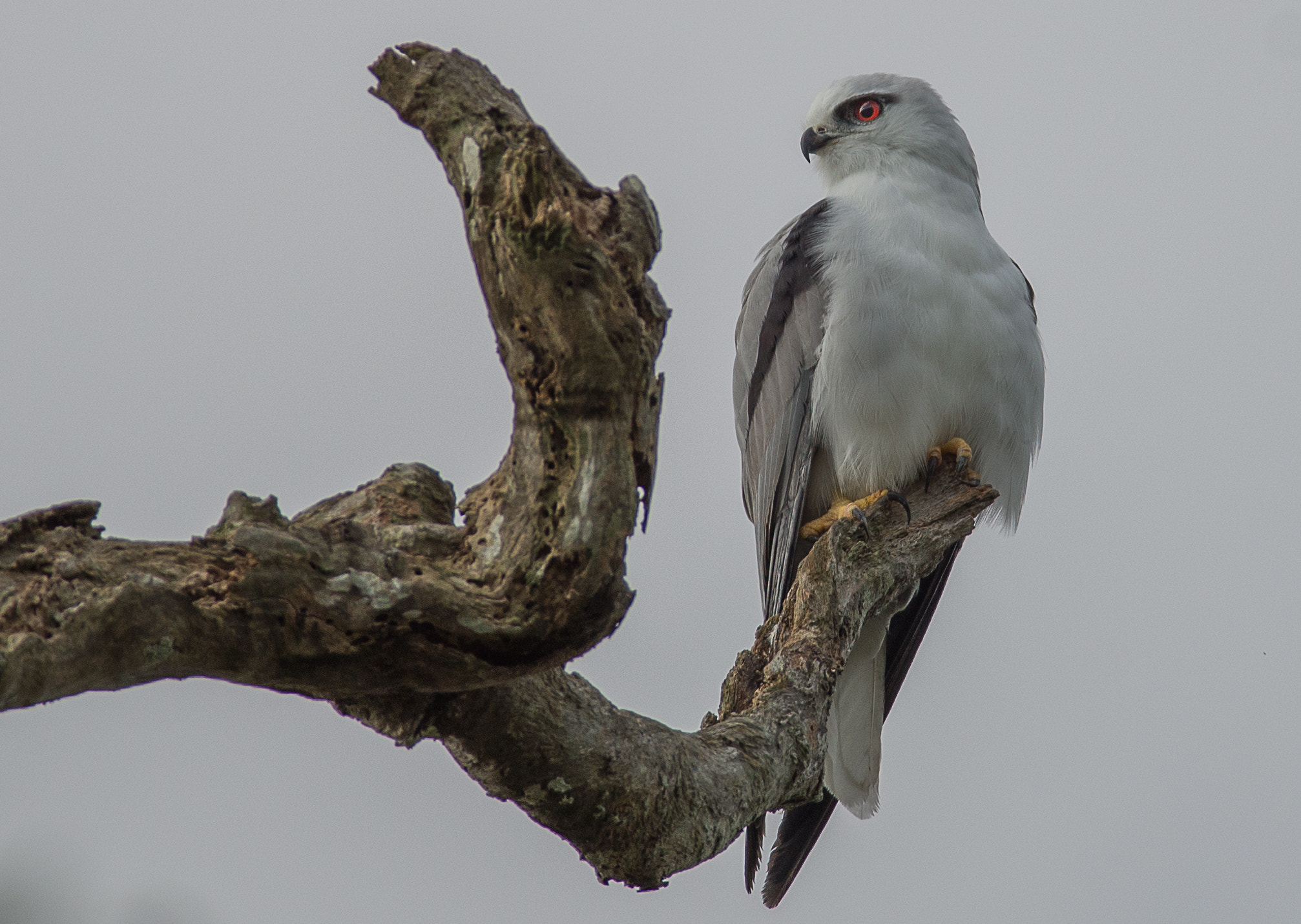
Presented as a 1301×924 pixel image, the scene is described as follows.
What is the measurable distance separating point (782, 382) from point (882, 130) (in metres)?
1.54

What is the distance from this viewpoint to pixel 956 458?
15.7 feet

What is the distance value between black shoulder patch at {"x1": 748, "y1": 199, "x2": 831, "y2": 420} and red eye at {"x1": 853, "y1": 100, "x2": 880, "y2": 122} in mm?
791

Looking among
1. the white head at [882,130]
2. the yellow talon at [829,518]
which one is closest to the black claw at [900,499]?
the yellow talon at [829,518]

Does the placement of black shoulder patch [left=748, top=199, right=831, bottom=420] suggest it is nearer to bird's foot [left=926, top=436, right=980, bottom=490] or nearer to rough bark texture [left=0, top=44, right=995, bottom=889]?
bird's foot [left=926, top=436, right=980, bottom=490]

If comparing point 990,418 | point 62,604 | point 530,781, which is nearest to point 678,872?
point 530,781

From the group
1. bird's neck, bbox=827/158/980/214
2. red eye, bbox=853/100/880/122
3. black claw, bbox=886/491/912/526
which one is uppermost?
red eye, bbox=853/100/880/122

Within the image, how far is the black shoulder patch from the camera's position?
4883 mm

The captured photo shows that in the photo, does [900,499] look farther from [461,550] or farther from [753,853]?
[461,550]

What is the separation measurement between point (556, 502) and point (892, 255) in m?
2.80

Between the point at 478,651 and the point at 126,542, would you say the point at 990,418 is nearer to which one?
the point at 478,651

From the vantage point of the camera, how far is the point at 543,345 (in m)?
2.27

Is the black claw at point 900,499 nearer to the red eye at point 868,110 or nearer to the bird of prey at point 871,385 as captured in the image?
the bird of prey at point 871,385

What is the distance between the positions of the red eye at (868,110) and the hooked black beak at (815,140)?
0.16 meters

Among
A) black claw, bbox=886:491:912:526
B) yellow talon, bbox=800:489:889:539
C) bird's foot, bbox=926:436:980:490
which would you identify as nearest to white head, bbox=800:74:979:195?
bird's foot, bbox=926:436:980:490
